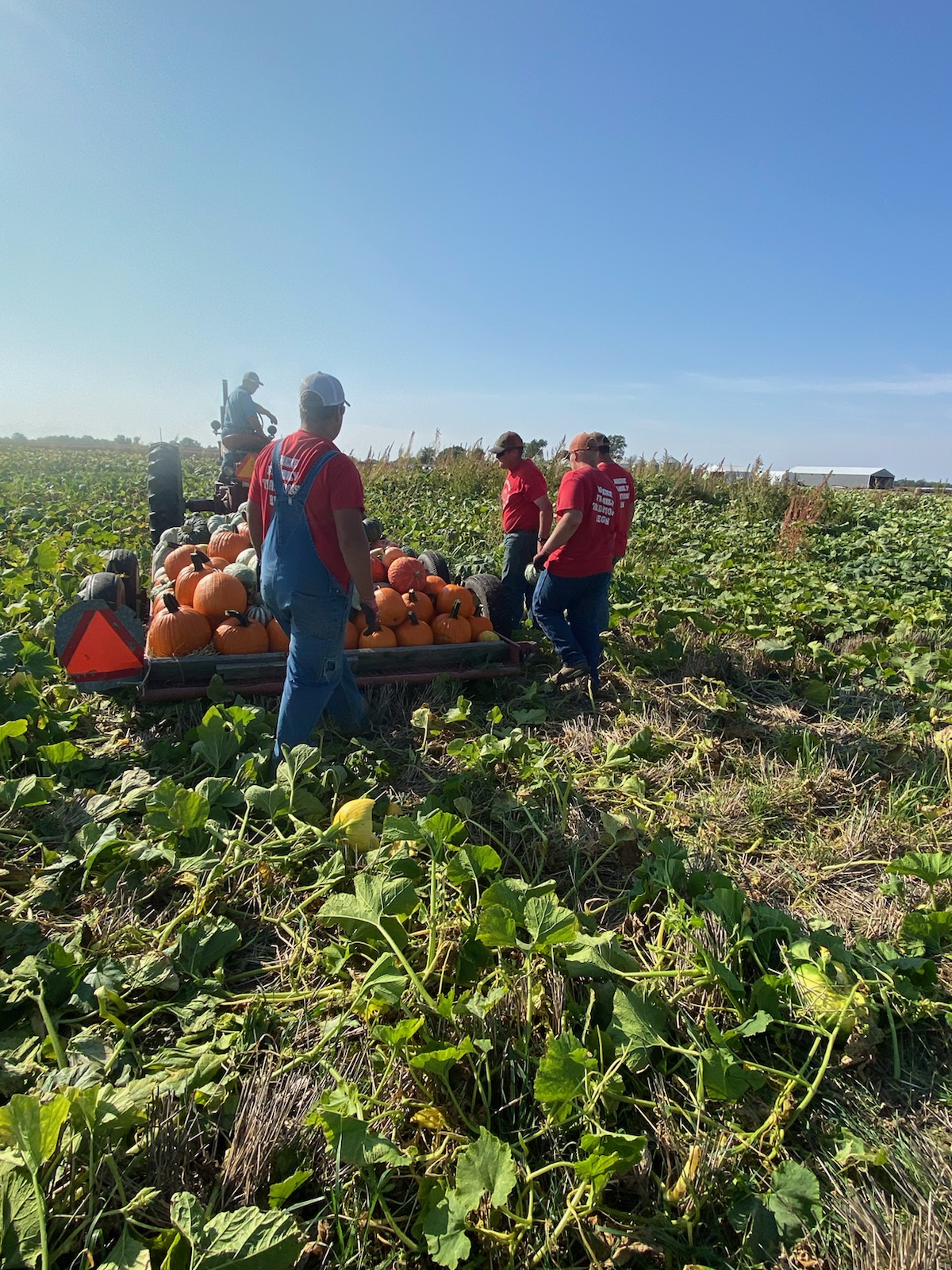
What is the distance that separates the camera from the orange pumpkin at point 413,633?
4805 mm

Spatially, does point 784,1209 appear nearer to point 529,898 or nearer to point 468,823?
point 529,898

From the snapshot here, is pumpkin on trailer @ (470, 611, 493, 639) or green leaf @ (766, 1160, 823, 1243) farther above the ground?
pumpkin on trailer @ (470, 611, 493, 639)

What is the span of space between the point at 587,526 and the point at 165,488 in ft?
16.7

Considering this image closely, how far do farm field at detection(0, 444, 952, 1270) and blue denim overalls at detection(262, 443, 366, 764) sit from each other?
0.93 ft

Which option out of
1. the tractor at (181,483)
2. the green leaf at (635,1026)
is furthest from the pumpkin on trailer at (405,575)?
the green leaf at (635,1026)

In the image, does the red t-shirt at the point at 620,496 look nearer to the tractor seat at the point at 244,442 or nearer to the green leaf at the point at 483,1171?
the tractor seat at the point at 244,442

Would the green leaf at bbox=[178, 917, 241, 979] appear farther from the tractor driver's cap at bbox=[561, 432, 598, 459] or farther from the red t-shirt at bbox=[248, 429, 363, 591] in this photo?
the tractor driver's cap at bbox=[561, 432, 598, 459]

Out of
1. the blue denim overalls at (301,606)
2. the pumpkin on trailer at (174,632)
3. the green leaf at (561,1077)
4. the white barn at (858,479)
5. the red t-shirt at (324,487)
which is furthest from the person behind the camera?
the white barn at (858,479)

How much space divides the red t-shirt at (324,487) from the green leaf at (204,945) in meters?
1.74

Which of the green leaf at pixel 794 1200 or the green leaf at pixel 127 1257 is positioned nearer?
the green leaf at pixel 127 1257

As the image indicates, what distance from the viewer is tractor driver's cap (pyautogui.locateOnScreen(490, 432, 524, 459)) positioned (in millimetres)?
6297

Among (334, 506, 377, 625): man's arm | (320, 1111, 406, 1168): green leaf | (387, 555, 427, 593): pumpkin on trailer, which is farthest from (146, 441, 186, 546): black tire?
(320, 1111, 406, 1168): green leaf

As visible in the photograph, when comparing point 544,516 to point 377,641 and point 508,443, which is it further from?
point 377,641

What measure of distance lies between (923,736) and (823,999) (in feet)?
8.96
